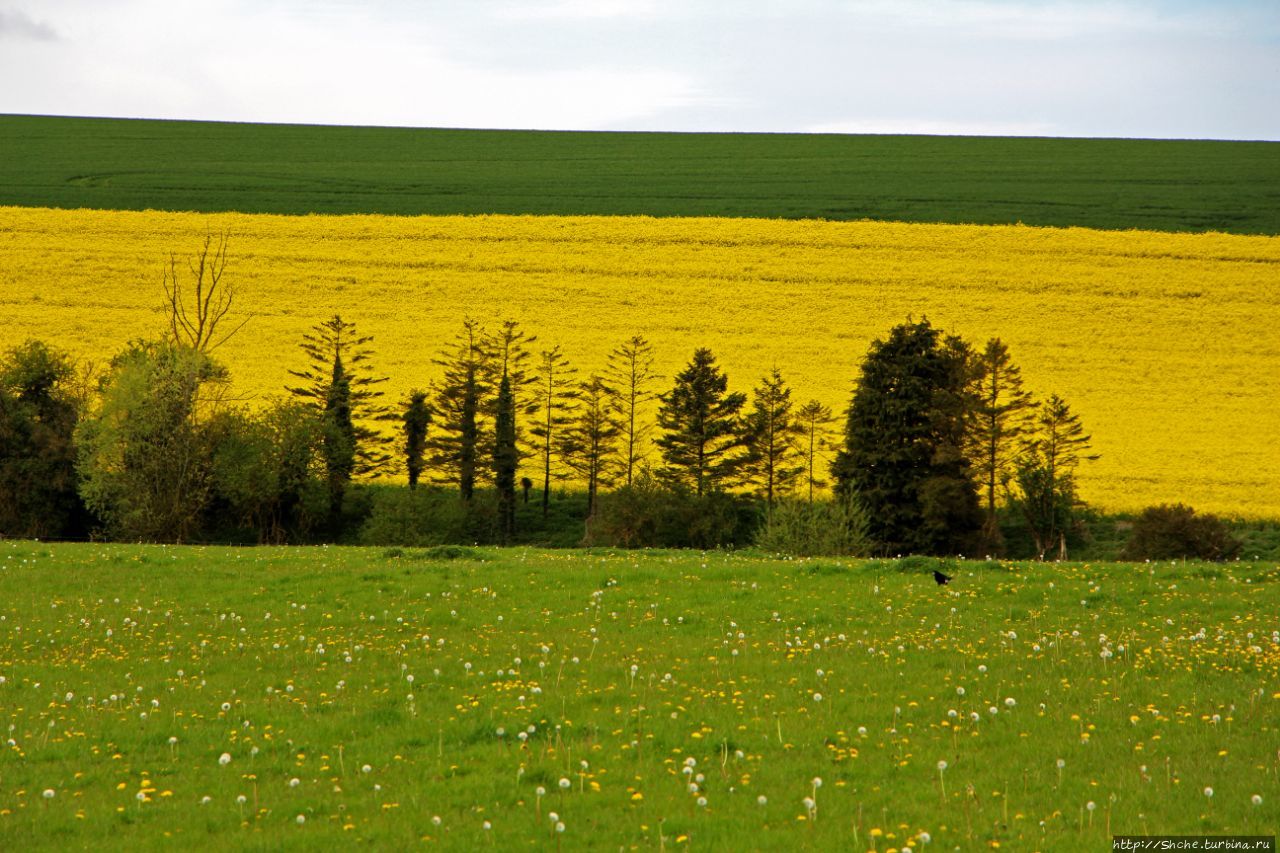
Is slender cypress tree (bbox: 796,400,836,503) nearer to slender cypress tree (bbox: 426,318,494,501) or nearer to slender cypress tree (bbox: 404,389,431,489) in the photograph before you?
slender cypress tree (bbox: 426,318,494,501)

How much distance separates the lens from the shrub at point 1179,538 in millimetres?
43344

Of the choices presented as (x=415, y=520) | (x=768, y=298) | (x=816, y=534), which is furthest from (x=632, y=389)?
(x=816, y=534)

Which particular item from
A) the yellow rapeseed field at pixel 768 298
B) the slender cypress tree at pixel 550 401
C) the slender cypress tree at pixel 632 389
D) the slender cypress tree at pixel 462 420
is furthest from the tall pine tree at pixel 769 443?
the slender cypress tree at pixel 462 420

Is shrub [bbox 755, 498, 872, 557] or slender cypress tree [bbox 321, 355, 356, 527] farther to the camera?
slender cypress tree [bbox 321, 355, 356, 527]

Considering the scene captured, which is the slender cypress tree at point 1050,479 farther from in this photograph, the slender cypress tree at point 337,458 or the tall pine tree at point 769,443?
the slender cypress tree at point 337,458

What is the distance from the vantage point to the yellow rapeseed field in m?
63.8

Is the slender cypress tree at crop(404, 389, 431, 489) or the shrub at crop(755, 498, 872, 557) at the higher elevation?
the slender cypress tree at crop(404, 389, 431, 489)

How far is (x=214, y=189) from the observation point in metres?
107

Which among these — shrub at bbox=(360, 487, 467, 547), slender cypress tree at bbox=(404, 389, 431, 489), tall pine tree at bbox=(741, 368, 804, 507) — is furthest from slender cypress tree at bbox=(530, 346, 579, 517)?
tall pine tree at bbox=(741, 368, 804, 507)

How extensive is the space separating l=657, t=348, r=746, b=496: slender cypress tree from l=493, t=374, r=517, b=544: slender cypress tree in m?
8.21

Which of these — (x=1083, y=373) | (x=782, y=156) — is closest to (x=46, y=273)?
(x=1083, y=373)

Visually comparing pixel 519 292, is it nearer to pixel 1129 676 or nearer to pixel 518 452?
pixel 518 452

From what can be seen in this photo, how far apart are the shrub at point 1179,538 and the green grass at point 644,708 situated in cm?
2330

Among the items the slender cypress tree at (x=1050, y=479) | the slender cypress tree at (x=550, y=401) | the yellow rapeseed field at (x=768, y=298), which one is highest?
the yellow rapeseed field at (x=768, y=298)
